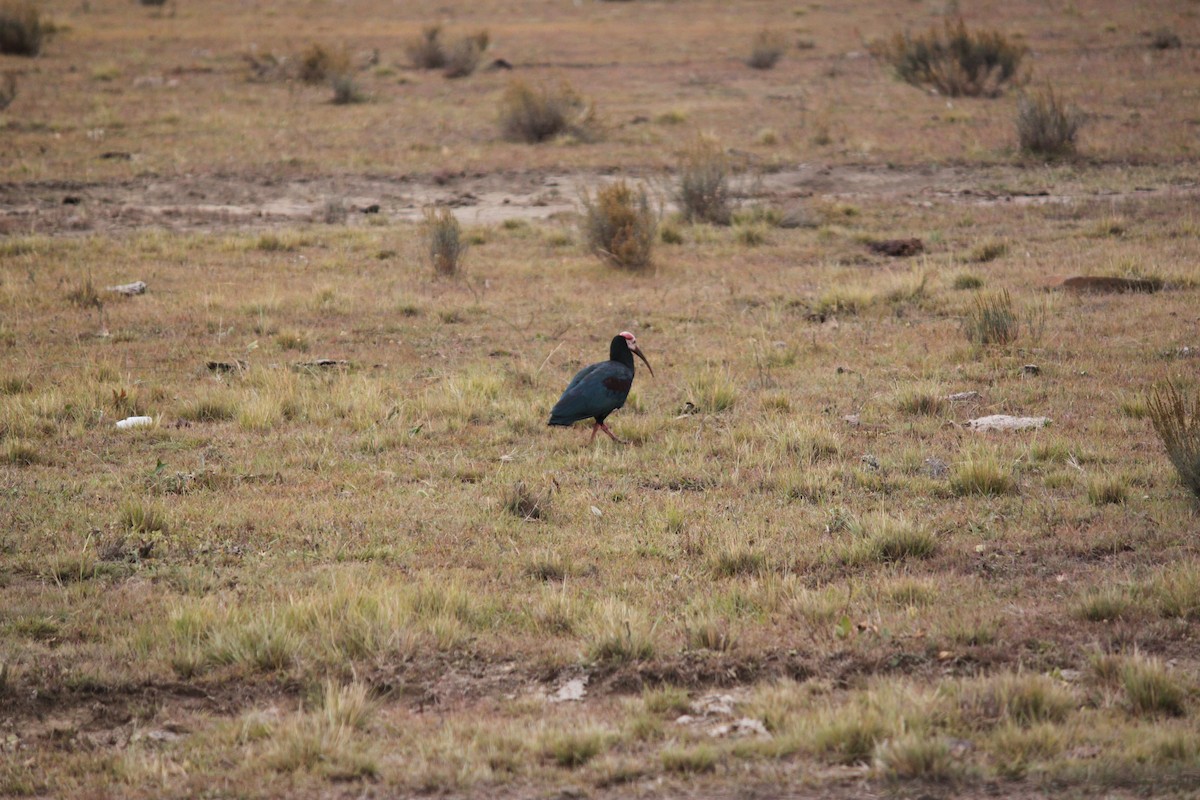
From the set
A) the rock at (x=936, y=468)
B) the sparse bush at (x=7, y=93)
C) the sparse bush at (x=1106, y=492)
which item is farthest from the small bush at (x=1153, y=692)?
the sparse bush at (x=7, y=93)

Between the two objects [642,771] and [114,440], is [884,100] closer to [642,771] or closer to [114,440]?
[114,440]

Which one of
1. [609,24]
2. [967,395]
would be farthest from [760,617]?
Result: [609,24]

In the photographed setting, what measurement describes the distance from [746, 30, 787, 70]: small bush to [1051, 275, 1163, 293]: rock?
2220 centimetres

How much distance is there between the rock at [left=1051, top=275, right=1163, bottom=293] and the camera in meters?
12.1

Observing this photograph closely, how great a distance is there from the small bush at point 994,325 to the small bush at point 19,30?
3079 centimetres

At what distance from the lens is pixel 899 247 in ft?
48.0

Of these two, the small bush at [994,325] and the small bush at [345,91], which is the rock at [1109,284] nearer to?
the small bush at [994,325]

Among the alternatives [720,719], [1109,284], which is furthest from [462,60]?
[720,719]

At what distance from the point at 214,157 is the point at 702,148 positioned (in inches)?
351

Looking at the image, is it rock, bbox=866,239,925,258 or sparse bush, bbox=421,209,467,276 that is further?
rock, bbox=866,239,925,258

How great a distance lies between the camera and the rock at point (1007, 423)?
8.40 metres

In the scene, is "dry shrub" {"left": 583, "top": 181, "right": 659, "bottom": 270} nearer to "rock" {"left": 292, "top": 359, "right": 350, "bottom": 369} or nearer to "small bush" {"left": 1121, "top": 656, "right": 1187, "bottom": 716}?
"rock" {"left": 292, "top": 359, "right": 350, "bottom": 369}

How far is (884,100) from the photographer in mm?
26812

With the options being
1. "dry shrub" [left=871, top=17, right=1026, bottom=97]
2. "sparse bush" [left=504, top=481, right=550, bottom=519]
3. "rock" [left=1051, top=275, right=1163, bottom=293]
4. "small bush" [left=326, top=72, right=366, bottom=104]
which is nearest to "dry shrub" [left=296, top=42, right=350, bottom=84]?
"small bush" [left=326, top=72, right=366, bottom=104]
